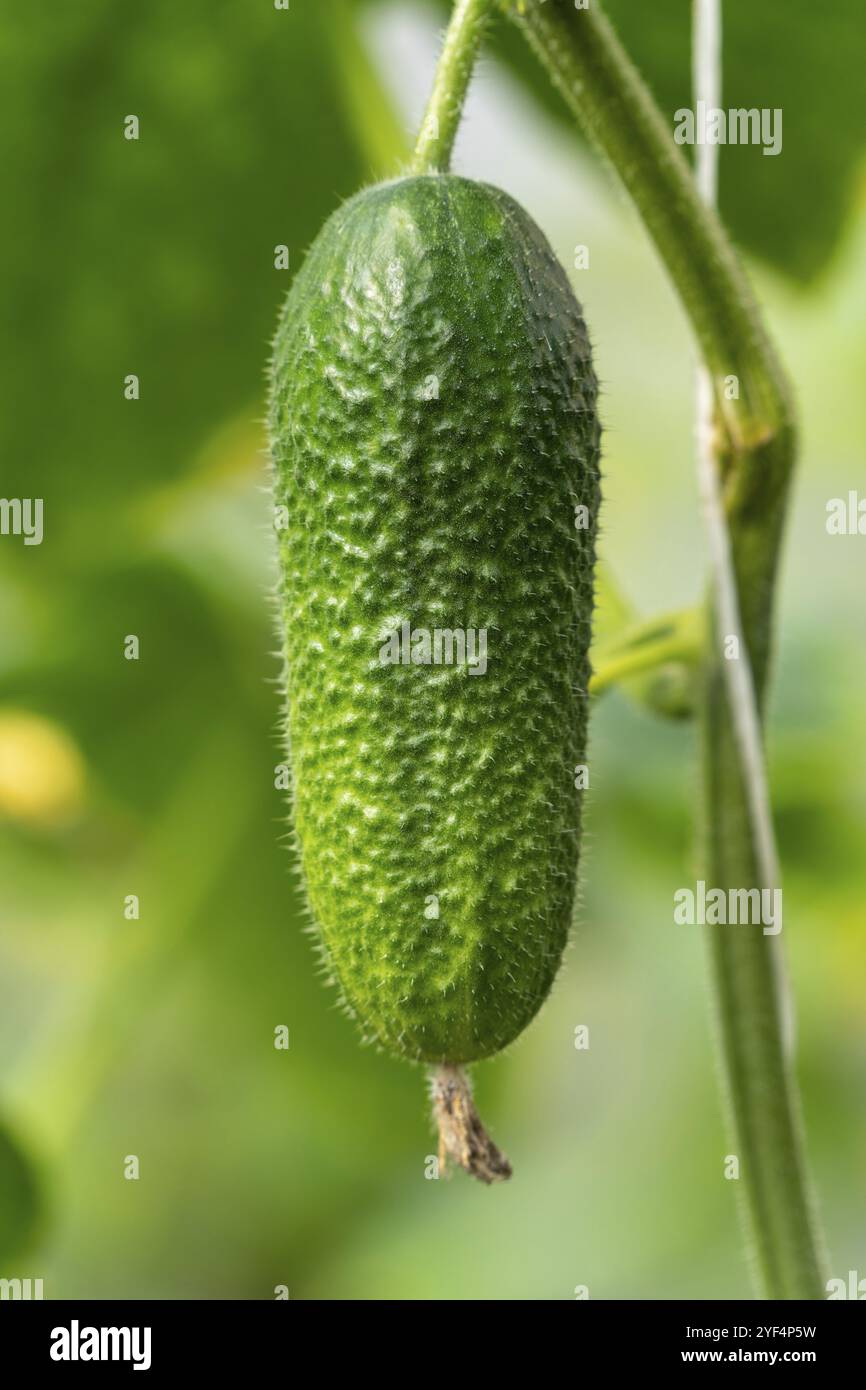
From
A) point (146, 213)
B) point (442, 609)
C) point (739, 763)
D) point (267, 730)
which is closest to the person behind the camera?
point (442, 609)

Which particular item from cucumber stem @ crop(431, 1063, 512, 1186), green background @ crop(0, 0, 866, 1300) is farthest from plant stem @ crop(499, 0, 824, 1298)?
green background @ crop(0, 0, 866, 1300)

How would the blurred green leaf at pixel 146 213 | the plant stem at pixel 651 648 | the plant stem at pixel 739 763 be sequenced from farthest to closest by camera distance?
1. the blurred green leaf at pixel 146 213
2. the plant stem at pixel 651 648
3. the plant stem at pixel 739 763

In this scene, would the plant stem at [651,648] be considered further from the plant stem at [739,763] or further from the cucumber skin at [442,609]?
the cucumber skin at [442,609]

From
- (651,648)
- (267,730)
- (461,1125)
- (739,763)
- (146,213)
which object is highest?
(146,213)

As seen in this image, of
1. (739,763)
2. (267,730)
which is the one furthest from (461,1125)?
(267,730)

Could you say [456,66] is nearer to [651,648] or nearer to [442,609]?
[442,609]

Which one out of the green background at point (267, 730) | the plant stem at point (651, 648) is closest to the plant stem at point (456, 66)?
the plant stem at point (651, 648)
